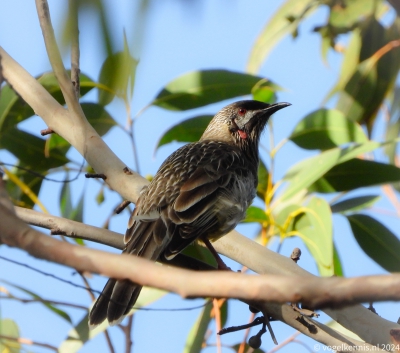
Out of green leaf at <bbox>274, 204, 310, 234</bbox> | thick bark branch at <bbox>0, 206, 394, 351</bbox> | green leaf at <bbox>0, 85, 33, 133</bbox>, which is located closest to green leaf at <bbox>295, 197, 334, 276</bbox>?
green leaf at <bbox>274, 204, 310, 234</bbox>

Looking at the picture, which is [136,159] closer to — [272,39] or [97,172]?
[97,172]

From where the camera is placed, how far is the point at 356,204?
3.74m

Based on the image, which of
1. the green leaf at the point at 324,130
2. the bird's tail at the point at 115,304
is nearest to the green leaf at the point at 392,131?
the green leaf at the point at 324,130

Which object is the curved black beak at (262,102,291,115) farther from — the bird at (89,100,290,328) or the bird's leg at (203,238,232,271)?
the bird's leg at (203,238,232,271)

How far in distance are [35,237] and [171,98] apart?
9.50 feet

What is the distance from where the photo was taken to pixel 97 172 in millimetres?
2822

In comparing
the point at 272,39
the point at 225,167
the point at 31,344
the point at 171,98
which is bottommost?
the point at 31,344

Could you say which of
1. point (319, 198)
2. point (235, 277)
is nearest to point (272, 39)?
point (319, 198)

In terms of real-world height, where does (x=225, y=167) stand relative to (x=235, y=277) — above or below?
above

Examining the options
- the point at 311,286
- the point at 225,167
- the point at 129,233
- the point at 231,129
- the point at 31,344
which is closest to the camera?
the point at 311,286

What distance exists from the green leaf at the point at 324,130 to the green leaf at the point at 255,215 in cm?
61

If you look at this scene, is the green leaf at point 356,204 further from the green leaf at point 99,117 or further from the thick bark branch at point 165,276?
the thick bark branch at point 165,276

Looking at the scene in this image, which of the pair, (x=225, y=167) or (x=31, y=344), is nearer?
(x=31, y=344)

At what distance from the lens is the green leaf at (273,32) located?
15.3ft
